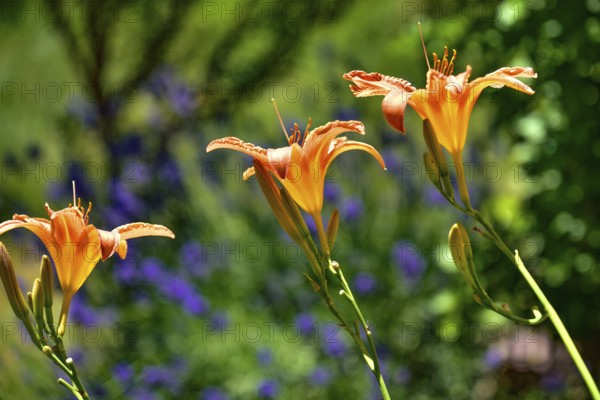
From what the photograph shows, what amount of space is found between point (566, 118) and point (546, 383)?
2.73ft

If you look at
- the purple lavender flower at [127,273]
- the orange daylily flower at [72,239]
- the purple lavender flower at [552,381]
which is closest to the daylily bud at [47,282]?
the orange daylily flower at [72,239]

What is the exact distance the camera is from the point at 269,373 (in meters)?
2.20

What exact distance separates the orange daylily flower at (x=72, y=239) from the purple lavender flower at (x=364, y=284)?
1.52m

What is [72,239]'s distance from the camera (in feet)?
2.65

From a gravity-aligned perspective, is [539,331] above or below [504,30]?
below

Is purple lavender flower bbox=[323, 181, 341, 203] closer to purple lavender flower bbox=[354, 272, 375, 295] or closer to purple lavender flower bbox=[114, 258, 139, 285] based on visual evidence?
purple lavender flower bbox=[354, 272, 375, 295]

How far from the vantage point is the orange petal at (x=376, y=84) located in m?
0.81

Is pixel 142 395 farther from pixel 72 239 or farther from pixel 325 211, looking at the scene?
pixel 72 239

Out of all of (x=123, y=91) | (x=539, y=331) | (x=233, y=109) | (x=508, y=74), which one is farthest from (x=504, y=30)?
(x=123, y=91)

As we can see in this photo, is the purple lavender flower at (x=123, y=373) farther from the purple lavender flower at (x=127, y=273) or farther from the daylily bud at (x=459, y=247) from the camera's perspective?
the daylily bud at (x=459, y=247)

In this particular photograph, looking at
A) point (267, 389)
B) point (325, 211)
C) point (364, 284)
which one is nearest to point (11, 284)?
point (267, 389)

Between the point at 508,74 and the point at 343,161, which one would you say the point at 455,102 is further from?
the point at 343,161

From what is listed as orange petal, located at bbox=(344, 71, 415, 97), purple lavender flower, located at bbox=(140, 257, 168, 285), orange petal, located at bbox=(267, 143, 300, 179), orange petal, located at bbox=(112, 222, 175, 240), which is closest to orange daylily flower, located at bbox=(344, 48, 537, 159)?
orange petal, located at bbox=(344, 71, 415, 97)

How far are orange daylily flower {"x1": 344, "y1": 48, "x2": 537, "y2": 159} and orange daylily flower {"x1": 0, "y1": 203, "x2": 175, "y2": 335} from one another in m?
0.25
